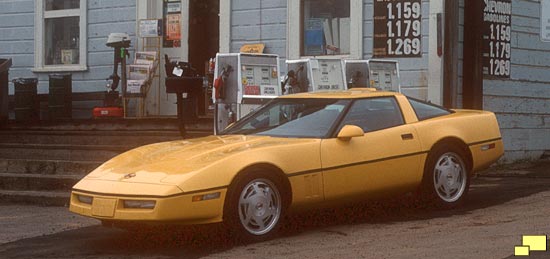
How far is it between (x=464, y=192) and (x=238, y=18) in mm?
6155

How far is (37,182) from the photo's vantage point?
40.8 feet

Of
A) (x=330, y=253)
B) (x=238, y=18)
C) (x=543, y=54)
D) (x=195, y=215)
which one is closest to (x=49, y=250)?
→ (x=195, y=215)

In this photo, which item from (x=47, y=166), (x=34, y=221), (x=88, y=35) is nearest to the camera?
(x=34, y=221)

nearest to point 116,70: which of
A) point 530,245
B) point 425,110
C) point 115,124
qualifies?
point 115,124

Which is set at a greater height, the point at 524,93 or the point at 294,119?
the point at 524,93

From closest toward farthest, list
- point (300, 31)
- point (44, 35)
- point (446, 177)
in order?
1. point (446, 177)
2. point (300, 31)
3. point (44, 35)

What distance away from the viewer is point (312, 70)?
12.5 meters

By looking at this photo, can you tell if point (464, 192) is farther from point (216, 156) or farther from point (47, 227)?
point (47, 227)

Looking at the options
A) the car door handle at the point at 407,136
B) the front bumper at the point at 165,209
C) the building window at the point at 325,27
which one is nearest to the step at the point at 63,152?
the building window at the point at 325,27

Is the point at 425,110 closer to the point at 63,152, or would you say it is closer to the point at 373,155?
the point at 373,155

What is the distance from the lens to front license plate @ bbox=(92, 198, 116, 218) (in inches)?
317

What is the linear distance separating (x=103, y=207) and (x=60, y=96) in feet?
28.5

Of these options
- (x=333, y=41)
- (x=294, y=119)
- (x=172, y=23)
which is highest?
(x=172, y=23)

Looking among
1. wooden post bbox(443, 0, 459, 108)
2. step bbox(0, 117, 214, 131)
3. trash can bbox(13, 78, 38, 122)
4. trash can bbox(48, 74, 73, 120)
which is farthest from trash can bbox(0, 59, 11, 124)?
wooden post bbox(443, 0, 459, 108)
